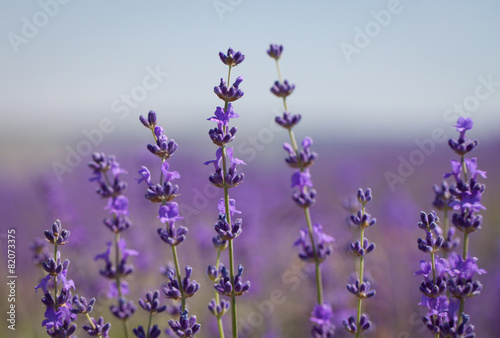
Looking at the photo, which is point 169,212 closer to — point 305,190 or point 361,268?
point 305,190

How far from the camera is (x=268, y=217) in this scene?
24.1 feet

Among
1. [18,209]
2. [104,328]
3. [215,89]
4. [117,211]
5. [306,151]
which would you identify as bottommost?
[104,328]

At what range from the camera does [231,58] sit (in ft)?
6.68

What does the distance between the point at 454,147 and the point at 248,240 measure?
3.25 meters

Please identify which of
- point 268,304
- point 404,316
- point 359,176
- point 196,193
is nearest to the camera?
point 268,304

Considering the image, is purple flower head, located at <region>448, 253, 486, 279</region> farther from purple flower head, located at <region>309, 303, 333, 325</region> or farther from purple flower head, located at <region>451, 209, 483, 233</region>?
purple flower head, located at <region>309, 303, 333, 325</region>

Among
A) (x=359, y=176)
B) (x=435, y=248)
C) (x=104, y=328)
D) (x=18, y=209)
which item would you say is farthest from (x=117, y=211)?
(x=18, y=209)

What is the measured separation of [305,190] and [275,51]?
686 mm

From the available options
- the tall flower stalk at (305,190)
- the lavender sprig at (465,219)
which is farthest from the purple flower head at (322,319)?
the lavender sprig at (465,219)

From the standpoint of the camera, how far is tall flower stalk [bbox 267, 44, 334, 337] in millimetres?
2062

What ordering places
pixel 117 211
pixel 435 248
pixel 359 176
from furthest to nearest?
1. pixel 359 176
2. pixel 117 211
3. pixel 435 248

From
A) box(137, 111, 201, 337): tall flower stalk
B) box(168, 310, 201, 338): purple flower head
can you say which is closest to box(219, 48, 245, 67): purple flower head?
box(137, 111, 201, 337): tall flower stalk

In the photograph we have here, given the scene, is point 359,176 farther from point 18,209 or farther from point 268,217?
point 18,209

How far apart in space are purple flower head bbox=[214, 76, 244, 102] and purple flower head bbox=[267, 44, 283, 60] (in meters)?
0.30
